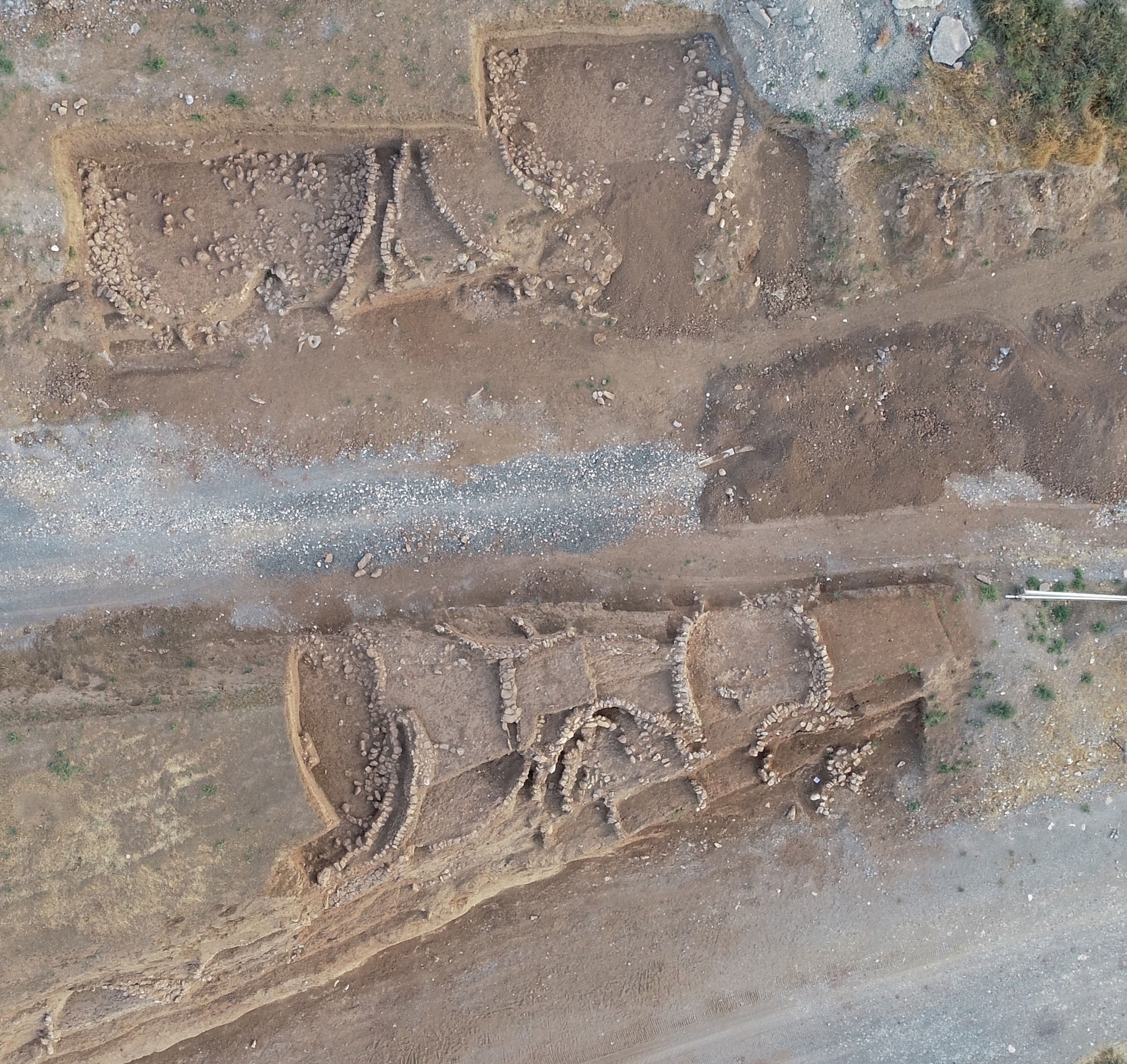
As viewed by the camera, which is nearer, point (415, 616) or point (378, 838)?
point (378, 838)

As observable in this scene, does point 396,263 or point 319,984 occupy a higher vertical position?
point 396,263

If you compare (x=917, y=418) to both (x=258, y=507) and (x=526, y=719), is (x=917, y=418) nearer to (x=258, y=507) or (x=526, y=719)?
(x=526, y=719)

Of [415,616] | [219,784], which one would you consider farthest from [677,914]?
[219,784]

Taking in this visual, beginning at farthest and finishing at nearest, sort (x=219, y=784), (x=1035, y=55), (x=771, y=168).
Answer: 1. (x=771, y=168)
2. (x=1035, y=55)
3. (x=219, y=784)

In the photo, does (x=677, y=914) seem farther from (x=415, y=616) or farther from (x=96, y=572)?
(x=96, y=572)

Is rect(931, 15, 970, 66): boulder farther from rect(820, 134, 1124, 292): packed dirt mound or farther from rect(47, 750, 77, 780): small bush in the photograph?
rect(47, 750, 77, 780): small bush

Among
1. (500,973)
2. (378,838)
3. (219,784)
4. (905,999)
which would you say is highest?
(219,784)

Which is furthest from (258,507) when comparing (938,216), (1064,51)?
(1064,51)

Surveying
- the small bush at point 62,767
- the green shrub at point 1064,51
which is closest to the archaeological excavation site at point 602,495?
the green shrub at point 1064,51
